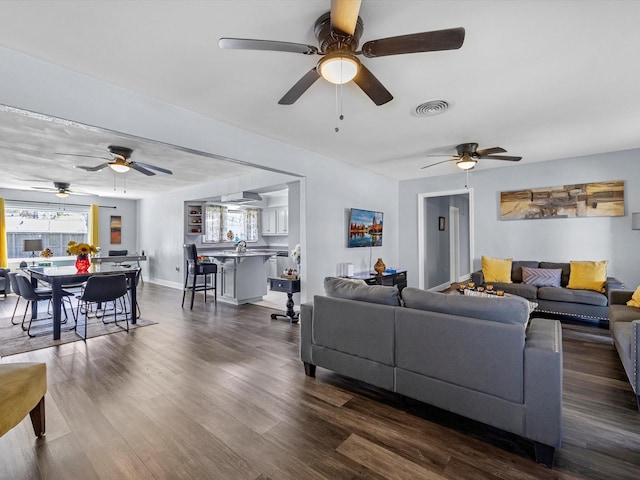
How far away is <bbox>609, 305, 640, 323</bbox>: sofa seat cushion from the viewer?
9.59 ft

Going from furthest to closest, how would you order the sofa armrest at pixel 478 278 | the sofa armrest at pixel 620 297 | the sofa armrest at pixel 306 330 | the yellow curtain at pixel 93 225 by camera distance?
1. the yellow curtain at pixel 93 225
2. the sofa armrest at pixel 478 278
3. the sofa armrest at pixel 620 297
4. the sofa armrest at pixel 306 330

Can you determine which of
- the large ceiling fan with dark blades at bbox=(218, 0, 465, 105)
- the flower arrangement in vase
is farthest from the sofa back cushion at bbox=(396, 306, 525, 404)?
the flower arrangement in vase

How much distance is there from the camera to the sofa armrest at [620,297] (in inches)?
137

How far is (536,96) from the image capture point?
114 inches

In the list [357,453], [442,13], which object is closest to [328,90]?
[442,13]

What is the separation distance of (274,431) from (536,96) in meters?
3.63

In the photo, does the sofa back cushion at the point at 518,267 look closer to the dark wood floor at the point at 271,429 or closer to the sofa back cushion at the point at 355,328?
the dark wood floor at the point at 271,429

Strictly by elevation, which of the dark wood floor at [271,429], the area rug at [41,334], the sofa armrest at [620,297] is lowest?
the dark wood floor at [271,429]

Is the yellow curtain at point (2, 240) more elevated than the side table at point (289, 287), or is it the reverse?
the yellow curtain at point (2, 240)

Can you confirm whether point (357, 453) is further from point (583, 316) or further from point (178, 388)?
point (583, 316)

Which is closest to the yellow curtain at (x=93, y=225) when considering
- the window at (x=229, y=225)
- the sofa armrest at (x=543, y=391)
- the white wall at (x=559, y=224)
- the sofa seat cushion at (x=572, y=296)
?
the window at (x=229, y=225)

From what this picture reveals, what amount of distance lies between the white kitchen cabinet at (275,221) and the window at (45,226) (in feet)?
16.2

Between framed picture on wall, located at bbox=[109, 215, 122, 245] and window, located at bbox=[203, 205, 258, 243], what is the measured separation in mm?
3204

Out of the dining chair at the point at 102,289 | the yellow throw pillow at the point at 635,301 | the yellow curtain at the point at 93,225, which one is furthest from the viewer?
the yellow curtain at the point at 93,225
